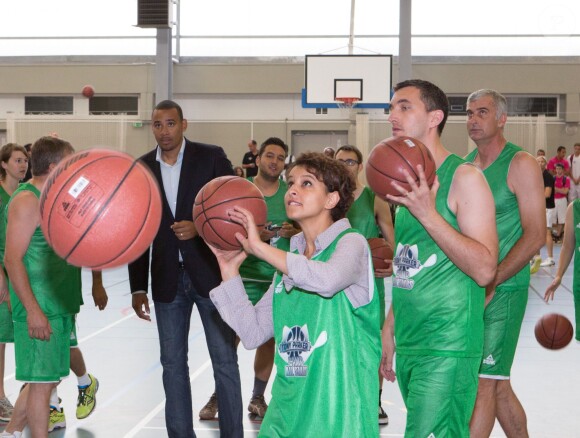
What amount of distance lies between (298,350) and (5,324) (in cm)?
360

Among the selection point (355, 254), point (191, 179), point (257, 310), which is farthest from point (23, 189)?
point (355, 254)

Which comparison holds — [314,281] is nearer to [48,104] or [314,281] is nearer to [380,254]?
[380,254]

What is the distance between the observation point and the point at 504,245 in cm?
442

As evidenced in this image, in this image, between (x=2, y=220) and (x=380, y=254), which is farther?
(x=2, y=220)

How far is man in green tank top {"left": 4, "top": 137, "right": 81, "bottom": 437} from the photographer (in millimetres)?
4449

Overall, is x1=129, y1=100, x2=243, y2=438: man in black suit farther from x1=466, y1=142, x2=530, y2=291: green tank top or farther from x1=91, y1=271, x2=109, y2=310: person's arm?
x1=466, y1=142, x2=530, y2=291: green tank top

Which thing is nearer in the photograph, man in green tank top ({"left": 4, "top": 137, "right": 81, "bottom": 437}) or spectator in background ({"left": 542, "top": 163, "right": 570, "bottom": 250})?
man in green tank top ({"left": 4, "top": 137, "right": 81, "bottom": 437})

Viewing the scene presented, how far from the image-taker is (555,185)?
1919cm

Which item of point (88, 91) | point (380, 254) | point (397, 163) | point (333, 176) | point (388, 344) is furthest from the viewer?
point (88, 91)

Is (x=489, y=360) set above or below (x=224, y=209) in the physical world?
below

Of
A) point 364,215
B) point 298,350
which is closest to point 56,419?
point 364,215

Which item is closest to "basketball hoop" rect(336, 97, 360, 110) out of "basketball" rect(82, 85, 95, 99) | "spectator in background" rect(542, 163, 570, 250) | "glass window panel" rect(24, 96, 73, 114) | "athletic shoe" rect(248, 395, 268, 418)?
"spectator in background" rect(542, 163, 570, 250)

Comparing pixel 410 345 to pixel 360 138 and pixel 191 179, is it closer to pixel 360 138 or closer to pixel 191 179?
pixel 191 179

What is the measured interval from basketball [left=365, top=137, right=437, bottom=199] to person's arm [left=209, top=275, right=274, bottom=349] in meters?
0.70
